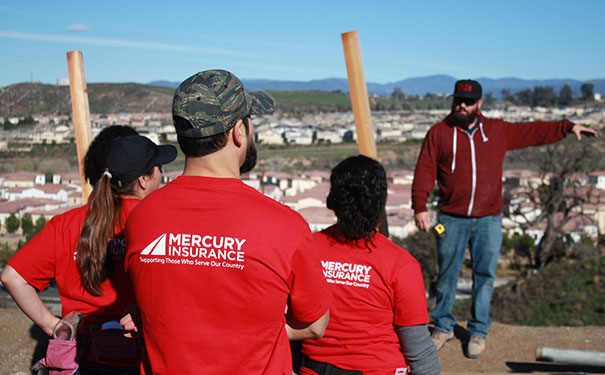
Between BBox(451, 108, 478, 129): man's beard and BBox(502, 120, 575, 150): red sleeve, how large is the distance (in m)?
0.33

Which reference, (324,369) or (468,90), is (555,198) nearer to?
(468,90)

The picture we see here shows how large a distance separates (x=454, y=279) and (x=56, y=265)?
2772mm

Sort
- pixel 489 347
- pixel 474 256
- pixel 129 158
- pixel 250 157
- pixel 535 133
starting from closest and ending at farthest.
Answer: pixel 250 157, pixel 129 158, pixel 474 256, pixel 535 133, pixel 489 347

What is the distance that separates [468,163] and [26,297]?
2.95 m

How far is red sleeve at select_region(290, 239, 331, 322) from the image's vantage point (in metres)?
1.58

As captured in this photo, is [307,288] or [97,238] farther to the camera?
[97,238]

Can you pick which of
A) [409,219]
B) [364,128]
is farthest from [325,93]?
[364,128]

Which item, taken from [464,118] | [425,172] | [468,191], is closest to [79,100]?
[425,172]

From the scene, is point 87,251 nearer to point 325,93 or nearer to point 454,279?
point 454,279

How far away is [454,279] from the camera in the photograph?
4.07 metres

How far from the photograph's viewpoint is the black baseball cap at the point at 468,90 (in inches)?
157

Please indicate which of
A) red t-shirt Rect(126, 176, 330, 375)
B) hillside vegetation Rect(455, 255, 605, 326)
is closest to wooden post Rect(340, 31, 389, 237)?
red t-shirt Rect(126, 176, 330, 375)

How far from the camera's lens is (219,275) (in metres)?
1.54

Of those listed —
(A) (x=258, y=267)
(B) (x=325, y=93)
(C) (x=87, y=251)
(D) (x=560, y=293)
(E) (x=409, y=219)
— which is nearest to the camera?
(A) (x=258, y=267)
